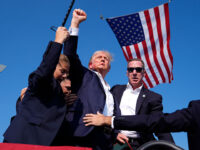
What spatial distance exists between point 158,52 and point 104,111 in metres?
4.34

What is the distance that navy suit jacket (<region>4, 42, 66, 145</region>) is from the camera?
2285 mm

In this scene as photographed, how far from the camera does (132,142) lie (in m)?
3.64

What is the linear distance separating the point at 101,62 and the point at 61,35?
1317 mm

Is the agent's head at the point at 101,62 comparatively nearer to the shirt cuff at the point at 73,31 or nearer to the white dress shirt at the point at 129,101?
the white dress shirt at the point at 129,101

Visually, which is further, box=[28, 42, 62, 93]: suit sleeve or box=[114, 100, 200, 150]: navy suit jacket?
box=[28, 42, 62, 93]: suit sleeve

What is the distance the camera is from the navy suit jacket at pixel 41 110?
2285mm

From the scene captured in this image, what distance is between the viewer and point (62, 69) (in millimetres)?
2703

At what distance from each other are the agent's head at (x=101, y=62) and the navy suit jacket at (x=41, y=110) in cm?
136

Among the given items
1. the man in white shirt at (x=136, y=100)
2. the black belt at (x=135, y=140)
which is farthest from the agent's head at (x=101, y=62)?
the black belt at (x=135, y=140)

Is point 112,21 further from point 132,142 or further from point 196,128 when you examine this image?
point 196,128

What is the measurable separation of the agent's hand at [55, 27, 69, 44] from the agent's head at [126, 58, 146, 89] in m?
2.17

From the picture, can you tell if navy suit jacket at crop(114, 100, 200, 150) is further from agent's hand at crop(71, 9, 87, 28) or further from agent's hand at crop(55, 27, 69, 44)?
agent's hand at crop(71, 9, 87, 28)

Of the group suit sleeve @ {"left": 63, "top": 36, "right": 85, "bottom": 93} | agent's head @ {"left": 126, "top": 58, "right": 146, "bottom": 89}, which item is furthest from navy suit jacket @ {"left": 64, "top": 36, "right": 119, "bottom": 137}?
agent's head @ {"left": 126, "top": 58, "right": 146, "bottom": 89}

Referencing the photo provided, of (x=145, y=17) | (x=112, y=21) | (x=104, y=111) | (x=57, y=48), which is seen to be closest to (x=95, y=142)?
(x=104, y=111)
